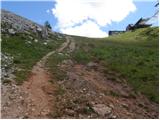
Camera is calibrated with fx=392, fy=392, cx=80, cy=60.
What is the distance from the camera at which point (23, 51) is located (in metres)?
33.4

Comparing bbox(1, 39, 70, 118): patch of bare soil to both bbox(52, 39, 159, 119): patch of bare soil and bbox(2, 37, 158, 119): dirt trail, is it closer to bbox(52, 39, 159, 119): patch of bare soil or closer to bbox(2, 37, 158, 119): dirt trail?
bbox(2, 37, 158, 119): dirt trail

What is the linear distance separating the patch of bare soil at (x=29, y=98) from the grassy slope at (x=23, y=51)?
0.98 metres

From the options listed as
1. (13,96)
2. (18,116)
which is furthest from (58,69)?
(18,116)

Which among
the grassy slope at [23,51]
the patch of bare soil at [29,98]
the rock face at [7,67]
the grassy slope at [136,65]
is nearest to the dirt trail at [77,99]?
the patch of bare soil at [29,98]

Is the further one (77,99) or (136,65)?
(136,65)

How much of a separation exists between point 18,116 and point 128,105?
20.6 ft

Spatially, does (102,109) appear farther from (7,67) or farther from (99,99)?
(7,67)

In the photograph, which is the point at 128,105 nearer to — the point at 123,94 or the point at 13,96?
the point at 123,94

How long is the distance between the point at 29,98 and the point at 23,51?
1405 centimetres

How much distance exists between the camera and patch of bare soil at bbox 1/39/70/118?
17797 millimetres

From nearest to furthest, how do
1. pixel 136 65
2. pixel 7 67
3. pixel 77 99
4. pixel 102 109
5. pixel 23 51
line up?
1. pixel 102 109
2. pixel 77 99
3. pixel 7 67
4. pixel 136 65
5. pixel 23 51

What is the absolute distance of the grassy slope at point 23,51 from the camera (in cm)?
2573

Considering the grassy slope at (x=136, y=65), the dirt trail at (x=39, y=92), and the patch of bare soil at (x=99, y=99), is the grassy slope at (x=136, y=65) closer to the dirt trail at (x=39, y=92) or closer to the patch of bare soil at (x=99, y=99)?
the patch of bare soil at (x=99, y=99)

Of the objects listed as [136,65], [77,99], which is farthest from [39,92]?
[136,65]
